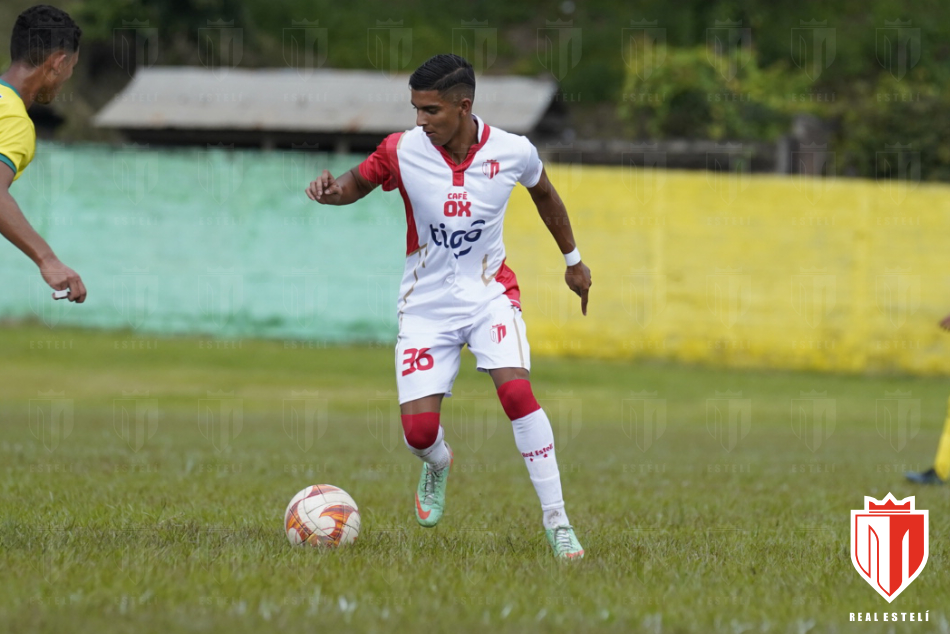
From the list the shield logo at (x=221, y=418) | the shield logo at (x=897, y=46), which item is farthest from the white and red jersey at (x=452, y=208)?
the shield logo at (x=897, y=46)

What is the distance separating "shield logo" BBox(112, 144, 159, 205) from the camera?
2098 cm

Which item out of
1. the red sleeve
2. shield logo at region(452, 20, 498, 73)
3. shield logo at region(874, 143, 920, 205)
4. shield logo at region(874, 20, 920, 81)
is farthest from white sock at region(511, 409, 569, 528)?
shield logo at region(452, 20, 498, 73)

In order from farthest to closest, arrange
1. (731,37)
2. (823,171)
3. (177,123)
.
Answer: (731,37), (177,123), (823,171)

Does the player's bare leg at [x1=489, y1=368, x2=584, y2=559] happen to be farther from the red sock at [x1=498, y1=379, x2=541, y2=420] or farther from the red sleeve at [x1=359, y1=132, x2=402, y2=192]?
the red sleeve at [x1=359, y1=132, x2=402, y2=192]

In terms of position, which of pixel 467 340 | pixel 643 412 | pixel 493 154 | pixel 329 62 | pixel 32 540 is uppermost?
pixel 329 62

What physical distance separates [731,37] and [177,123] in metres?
20.9

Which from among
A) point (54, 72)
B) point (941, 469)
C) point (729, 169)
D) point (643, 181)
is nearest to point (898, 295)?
point (643, 181)

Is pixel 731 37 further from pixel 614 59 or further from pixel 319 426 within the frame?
pixel 319 426

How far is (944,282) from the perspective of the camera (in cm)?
2022

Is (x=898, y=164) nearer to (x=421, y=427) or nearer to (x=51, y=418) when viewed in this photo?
(x=51, y=418)

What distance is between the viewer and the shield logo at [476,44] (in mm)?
52781

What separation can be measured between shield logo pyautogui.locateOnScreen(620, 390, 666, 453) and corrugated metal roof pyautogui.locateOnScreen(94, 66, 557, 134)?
9.62 meters

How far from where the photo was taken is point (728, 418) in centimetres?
1631

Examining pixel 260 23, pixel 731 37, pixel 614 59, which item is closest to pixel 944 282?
pixel 731 37
